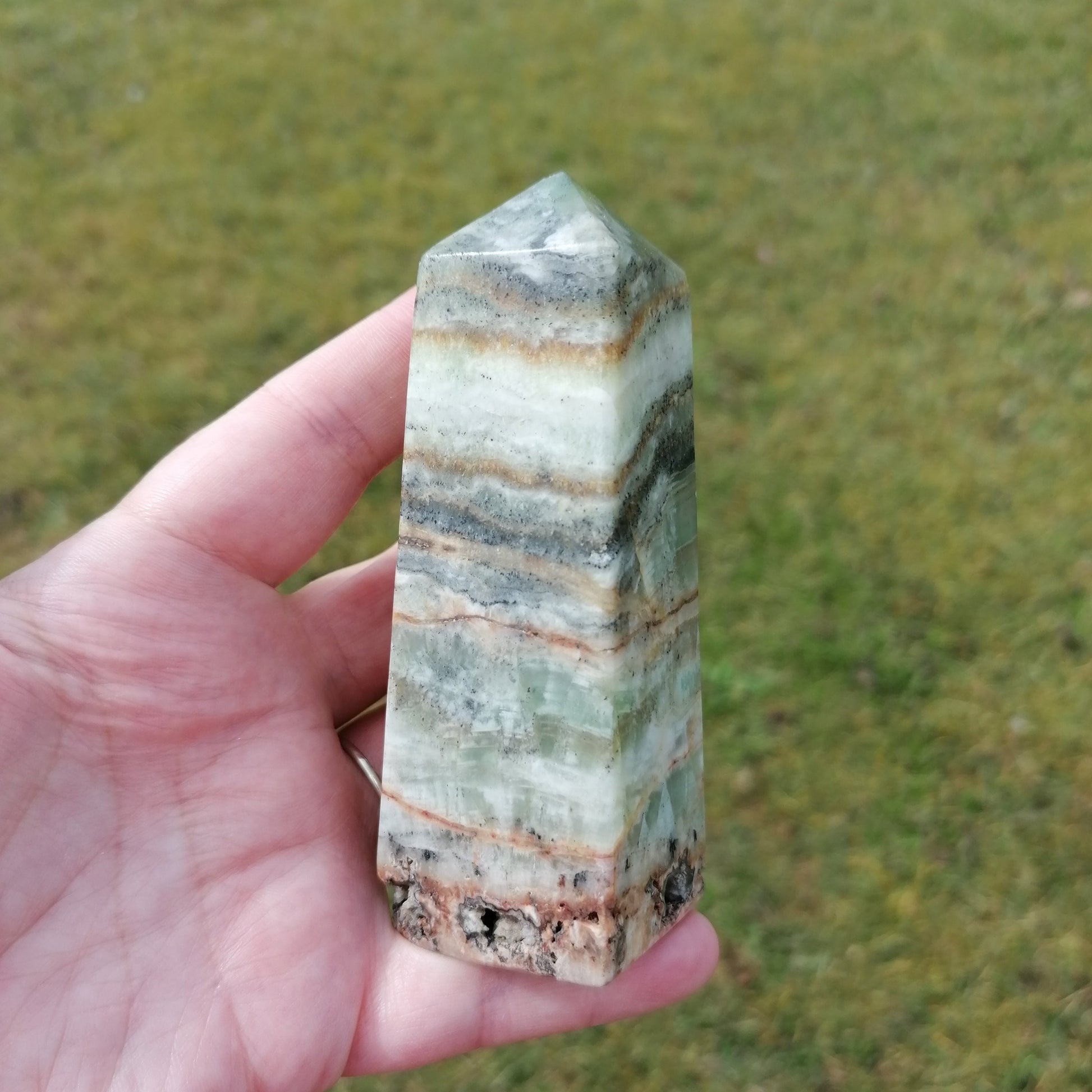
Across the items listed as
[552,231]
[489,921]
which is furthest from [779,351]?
[489,921]

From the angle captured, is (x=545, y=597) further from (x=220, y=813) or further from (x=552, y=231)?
(x=220, y=813)

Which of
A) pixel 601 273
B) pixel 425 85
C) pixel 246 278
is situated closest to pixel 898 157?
pixel 425 85

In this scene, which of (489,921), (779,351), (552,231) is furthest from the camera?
(779,351)

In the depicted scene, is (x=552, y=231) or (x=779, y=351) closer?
(x=552, y=231)

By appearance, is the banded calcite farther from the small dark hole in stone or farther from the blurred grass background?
the blurred grass background

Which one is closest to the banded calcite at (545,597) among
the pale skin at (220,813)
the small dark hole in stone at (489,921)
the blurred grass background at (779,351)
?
the small dark hole in stone at (489,921)

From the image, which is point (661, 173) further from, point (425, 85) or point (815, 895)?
point (815, 895)

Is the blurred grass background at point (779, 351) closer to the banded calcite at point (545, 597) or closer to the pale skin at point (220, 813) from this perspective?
the pale skin at point (220, 813)
